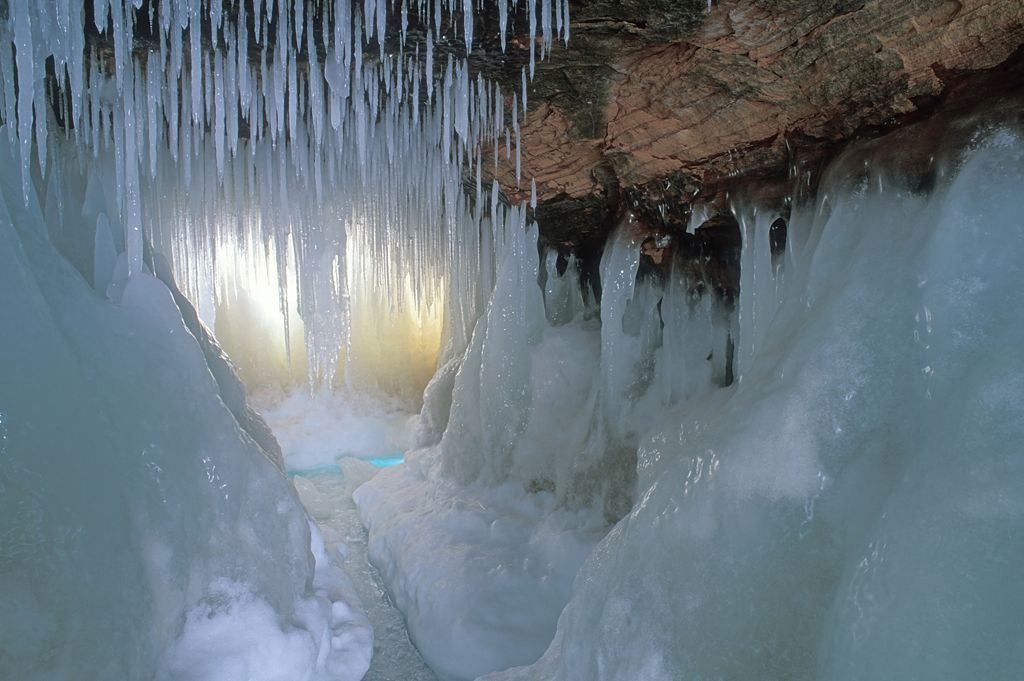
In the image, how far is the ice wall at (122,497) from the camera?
266 cm

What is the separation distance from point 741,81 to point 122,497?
3.23 meters

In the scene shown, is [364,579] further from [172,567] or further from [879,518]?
[879,518]

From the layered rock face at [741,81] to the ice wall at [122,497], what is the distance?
7.72ft

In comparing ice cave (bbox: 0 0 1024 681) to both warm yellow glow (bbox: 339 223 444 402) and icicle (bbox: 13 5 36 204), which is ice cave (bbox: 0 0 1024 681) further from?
warm yellow glow (bbox: 339 223 444 402)

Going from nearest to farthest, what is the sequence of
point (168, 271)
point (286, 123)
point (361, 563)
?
point (286, 123)
point (168, 271)
point (361, 563)

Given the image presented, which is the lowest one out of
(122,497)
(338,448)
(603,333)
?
(338,448)

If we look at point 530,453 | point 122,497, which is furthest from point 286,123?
point 530,453

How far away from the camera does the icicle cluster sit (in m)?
2.73

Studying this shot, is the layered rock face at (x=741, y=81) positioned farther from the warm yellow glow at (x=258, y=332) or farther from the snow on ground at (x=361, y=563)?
the warm yellow glow at (x=258, y=332)

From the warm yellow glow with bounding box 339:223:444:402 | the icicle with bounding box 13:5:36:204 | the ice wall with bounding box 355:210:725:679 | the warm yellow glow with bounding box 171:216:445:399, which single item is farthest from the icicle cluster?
the warm yellow glow with bounding box 339:223:444:402

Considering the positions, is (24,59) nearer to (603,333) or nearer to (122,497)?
(122,497)

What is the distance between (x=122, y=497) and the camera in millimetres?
3008

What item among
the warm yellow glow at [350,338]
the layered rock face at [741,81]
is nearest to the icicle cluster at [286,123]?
the layered rock face at [741,81]

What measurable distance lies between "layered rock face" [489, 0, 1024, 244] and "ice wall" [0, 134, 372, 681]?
2.35 metres
